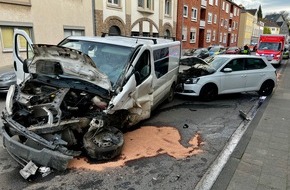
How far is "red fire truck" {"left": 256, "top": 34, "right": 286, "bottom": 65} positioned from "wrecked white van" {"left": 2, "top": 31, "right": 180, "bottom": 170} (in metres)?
18.7

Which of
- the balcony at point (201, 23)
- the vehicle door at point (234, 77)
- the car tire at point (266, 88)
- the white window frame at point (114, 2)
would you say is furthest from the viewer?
the balcony at point (201, 23)

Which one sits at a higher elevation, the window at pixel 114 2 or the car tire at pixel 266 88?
the window at pixel 114 2

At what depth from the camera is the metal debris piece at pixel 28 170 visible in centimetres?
348

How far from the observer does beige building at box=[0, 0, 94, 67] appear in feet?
40.9

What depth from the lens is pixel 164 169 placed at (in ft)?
13.1

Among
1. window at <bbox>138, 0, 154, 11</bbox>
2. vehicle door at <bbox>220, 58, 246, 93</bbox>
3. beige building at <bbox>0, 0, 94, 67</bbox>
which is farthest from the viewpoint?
window at <bbox>138, 0, 154, 11</bbox>

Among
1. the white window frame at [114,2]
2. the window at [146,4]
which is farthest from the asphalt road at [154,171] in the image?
the window at [146,4]

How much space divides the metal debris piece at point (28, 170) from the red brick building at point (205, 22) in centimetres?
2752

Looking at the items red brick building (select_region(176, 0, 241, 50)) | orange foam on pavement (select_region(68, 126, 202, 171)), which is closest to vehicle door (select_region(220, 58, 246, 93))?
orange foam on pavement (select_region(68, 126, 202, 171))

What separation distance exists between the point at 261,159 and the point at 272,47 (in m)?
20.0

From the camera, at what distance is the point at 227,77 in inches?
339

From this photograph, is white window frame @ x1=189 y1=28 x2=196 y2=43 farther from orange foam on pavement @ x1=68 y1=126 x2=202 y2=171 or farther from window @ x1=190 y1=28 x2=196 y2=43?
orange foam on pavement @ x1=68 y1=126 x2=202 y2=171

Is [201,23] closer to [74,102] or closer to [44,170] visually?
[74,102]

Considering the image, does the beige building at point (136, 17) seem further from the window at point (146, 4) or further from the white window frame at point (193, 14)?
the white window frame at point (193, 14)
